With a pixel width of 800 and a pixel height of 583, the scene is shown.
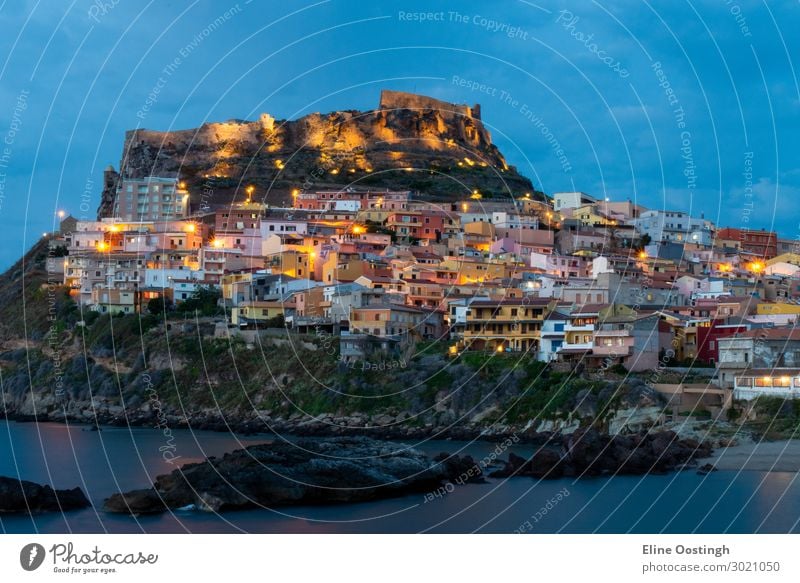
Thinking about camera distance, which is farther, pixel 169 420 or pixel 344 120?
pixel 344 120

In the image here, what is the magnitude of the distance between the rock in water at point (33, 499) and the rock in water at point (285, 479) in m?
0.77

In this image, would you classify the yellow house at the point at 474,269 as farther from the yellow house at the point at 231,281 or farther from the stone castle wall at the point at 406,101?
the stone castle wall at the point at 406,101

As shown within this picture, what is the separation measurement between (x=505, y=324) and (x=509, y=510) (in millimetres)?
15365

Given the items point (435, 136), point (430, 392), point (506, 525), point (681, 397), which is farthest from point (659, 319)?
point (435, 136)

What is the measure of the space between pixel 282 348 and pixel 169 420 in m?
4.47

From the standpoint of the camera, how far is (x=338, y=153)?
228 ft

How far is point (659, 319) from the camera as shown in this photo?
3478 cm

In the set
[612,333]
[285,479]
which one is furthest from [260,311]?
[285,479]

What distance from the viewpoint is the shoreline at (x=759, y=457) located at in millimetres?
26375

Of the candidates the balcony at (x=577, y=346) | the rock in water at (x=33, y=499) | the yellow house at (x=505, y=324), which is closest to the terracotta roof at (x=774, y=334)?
the balcony at (x=577, y=346)

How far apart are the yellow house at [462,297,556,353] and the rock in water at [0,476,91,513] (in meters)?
17.2

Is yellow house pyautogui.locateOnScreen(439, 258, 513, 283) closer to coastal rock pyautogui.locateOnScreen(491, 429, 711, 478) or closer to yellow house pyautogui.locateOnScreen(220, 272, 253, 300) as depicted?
yellow house pyautogui.locateOnScreen(220, 272, 253, 300)

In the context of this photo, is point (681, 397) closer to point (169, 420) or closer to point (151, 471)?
point (151, 471)

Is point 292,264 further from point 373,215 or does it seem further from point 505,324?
point 505,324
